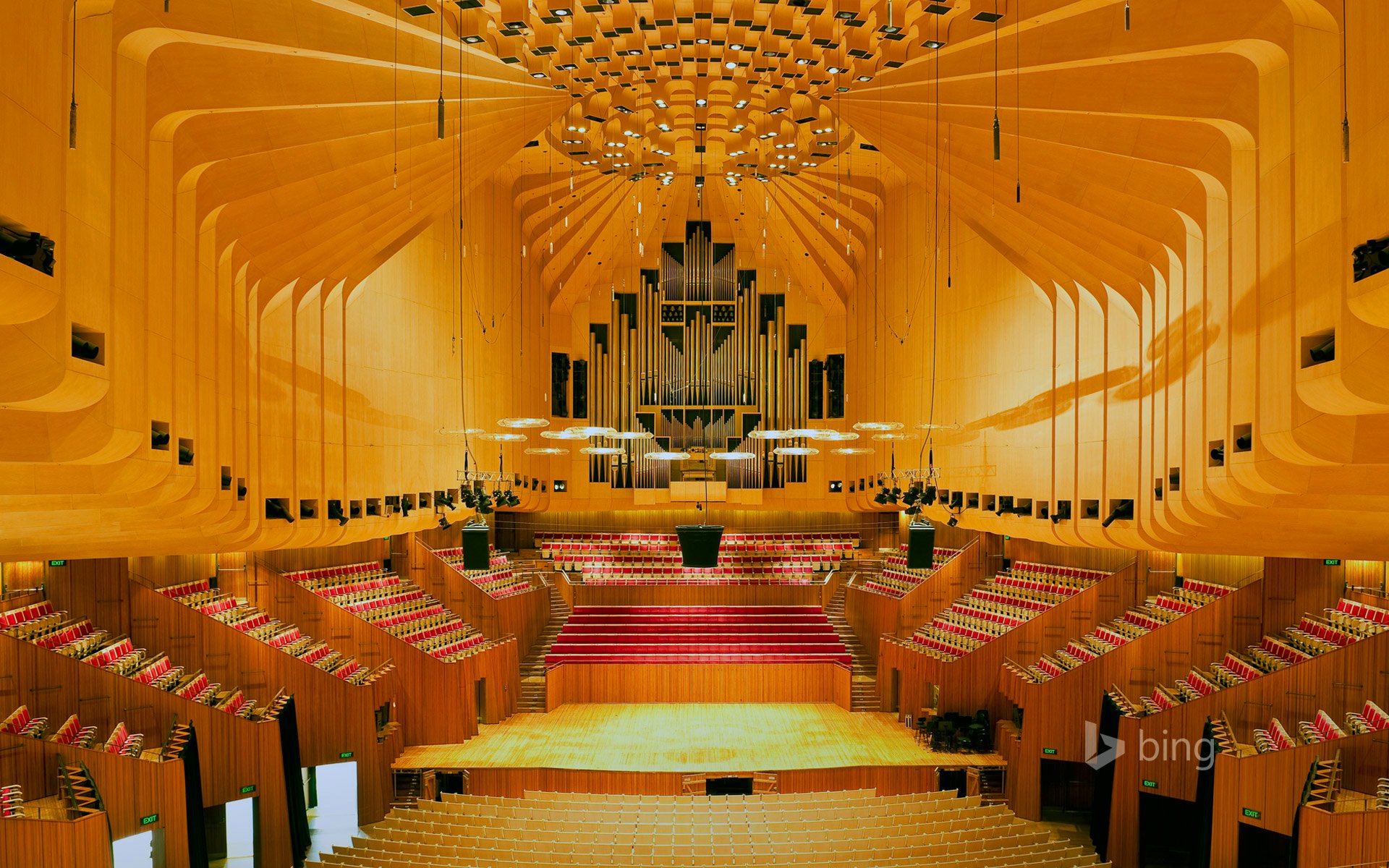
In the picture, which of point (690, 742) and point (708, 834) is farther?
point (690, 742)

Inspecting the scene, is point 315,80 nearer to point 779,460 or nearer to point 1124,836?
point 1124,836

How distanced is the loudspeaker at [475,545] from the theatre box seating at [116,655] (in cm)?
245

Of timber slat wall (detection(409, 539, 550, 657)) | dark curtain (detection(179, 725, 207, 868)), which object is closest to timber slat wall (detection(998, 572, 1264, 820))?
timber slat wall (detection(409, 539, 550, 657))

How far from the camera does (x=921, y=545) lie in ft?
30.1

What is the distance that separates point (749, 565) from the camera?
1530 cm

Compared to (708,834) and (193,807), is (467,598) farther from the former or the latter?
(708,834)

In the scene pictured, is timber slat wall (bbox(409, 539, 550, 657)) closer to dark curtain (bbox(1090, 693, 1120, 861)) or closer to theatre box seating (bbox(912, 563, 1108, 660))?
theatre box seating (bbox(912, 563, 1108, 660))

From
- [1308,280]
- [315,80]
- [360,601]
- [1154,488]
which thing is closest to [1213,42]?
[1308,280]

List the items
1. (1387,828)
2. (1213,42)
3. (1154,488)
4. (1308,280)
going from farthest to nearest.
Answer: (1154,488), (1387,828), (1213,42), (1308,280)

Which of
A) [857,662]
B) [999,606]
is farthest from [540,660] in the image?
[999,606]

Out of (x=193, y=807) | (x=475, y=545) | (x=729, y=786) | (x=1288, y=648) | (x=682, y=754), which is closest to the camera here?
(x=193, y=807)

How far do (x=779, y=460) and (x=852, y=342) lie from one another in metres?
2.15

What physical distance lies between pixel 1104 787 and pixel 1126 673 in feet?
3.91

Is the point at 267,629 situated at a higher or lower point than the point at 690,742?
higher
